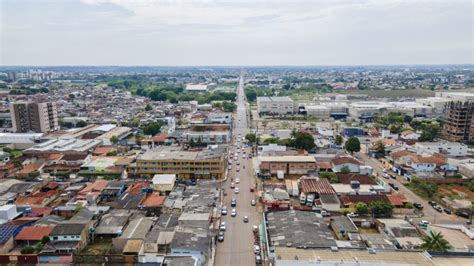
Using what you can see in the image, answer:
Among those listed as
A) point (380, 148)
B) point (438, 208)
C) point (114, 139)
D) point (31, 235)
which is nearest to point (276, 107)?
point (380, 148)

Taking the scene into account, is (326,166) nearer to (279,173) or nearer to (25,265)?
(279,173)

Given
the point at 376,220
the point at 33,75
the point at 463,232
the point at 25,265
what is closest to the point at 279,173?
the point at 376,220

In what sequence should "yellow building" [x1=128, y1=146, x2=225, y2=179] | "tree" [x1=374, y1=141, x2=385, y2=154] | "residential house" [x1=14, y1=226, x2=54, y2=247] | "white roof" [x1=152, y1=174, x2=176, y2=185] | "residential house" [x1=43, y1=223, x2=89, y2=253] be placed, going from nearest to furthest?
1. "residential house" [x1=43, y1=223, x2=89, y2=253]
2. "residential house" [x1=14, y1=226, x2=54, y2=247]
3. "white roof" [x1=152, y1=174, x2=176, y2=185]
4. "yellow building" [x1=128, y1=146, x2=225, y2=179]
5. "tree" [x1=374, y1=141, x2=385, y2=154]

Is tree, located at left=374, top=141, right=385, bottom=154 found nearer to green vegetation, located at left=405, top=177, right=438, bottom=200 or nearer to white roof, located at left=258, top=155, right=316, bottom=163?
Result: green vegetation, located at left=405, top=177, right=438, bottom=200

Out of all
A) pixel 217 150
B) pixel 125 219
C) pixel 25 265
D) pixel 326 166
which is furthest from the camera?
pixel 217 150

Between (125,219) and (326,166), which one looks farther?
(326,166)

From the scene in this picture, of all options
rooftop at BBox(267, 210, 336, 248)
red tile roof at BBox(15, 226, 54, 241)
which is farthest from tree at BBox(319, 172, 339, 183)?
red tile roof at BBox(15, 226, 54, 241)

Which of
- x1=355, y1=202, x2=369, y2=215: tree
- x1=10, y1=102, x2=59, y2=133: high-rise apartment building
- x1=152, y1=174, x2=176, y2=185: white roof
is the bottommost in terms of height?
x1=355, y1=202, x2=369, y2=215: tree

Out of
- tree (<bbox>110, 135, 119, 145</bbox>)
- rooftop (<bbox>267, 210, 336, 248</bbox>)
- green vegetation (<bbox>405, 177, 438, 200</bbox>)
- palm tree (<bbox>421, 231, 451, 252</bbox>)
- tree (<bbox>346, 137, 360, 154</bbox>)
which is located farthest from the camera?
tree (<bbox>110, 135, 119, 145</bbox>)
